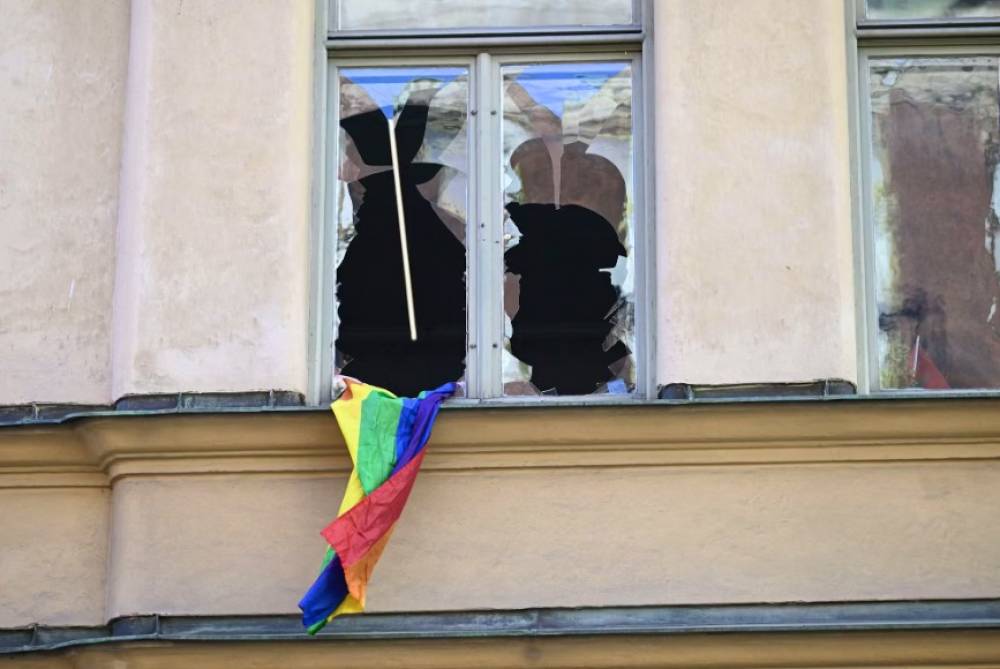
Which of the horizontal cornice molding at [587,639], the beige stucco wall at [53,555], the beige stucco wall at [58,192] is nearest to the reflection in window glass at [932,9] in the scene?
the horizontal cornice molding at [587,639]

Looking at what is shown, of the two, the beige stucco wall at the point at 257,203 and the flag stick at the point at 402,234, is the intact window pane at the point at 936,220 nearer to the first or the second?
the beige stucco wall at the point at 257,203

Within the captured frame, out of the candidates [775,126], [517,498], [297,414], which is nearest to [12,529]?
[297,414]

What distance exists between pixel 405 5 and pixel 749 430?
2.23 m

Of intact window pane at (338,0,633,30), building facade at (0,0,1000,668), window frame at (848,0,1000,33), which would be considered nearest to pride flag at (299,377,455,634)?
building facade at (0,0,1000,668)

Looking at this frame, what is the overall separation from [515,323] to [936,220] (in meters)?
1.62

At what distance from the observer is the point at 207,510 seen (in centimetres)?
873

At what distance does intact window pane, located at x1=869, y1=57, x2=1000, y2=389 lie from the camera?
911cm

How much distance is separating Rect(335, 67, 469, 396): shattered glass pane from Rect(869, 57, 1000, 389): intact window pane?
1567 millimetres

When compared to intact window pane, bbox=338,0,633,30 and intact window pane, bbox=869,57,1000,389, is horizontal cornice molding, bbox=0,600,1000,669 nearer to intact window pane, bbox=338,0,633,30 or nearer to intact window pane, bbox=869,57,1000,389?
intact window pane, bbox=869,57,1000,389

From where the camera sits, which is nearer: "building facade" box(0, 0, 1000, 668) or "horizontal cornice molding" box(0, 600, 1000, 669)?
"horizontal cornice molding" box(0, 600, 1000, 669)

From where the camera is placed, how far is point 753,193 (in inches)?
355

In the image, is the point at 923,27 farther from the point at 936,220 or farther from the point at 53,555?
the point at 53,555

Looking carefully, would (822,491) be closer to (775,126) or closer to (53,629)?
(775,126)

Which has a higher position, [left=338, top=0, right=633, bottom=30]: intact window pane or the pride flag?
[left=338, top=0, right=633, bottom=30]: intact window pane
